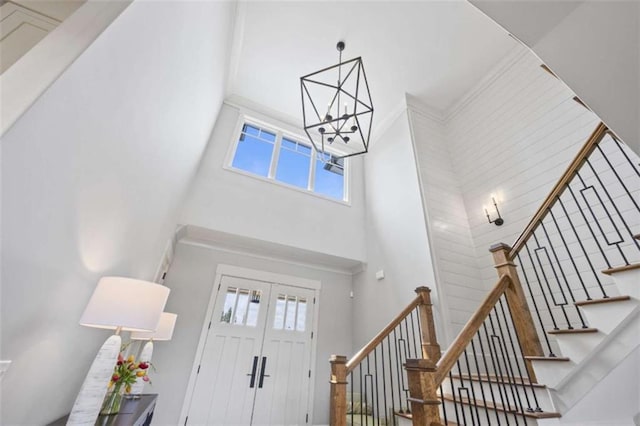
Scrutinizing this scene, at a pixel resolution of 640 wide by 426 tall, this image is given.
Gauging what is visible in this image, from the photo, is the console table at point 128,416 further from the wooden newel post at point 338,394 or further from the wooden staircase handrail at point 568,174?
the wooden staircase handrail at point 568,174

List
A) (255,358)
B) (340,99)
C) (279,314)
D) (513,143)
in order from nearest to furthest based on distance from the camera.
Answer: (513,143) → (255,358) → (279,314) → (340,99)

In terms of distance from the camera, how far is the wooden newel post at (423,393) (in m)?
1.59

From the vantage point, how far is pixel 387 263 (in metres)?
4.48

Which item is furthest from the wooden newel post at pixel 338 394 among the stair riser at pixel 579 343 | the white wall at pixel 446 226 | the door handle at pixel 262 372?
the door handle at pixel 262 372

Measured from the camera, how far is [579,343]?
194 cm

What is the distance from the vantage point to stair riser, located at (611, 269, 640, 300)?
1.80m

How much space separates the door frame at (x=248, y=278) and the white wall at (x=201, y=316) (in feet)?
0.19

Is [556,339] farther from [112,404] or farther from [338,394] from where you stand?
[112,404]

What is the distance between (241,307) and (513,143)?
486 centimetres

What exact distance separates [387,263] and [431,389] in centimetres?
288

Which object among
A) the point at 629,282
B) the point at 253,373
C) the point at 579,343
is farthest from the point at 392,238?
the point at 253,373

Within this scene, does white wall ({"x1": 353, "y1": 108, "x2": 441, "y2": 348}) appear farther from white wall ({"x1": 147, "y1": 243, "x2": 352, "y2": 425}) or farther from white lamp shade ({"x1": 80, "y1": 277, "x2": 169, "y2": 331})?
white lamp shade ({"x1": 80, "y1": 277, "x2": 169, "y2": 331})

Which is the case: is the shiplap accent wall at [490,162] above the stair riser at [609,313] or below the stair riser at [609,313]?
above

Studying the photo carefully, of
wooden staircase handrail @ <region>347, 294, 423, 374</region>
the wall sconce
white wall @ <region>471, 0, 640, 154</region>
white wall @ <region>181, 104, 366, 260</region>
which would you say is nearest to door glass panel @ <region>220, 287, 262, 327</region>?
white wall @ <region>181, 104, 366, 260</region>
